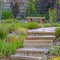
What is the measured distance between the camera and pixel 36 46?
6742 mm

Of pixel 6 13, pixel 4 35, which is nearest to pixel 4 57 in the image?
pixel 4 35

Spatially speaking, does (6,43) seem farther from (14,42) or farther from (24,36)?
(24,36)

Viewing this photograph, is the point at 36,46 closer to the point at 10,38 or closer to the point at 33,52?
the point at 33,52

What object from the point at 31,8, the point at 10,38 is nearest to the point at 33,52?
the point at 10,38

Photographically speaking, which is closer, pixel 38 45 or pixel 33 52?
pixel 33 52

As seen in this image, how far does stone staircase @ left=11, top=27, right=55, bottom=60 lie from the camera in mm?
6113

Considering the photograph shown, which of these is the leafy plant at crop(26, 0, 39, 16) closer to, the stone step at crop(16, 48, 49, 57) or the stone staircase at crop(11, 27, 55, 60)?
the stone staircase at crop(11, 27, 55, 60)

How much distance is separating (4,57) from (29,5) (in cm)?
856

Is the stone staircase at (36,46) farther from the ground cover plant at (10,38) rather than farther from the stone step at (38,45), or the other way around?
the ground cover plant at (10,38)

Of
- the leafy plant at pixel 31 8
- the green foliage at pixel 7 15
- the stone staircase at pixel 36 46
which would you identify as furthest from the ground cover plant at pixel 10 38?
the leafy plant at pixel 31 8

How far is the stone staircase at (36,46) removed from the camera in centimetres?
611

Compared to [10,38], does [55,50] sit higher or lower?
lower

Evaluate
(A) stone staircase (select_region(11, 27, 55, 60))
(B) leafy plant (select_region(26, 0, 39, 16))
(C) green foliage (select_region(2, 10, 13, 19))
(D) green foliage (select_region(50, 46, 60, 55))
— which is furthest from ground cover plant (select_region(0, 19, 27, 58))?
(B) leafy plant (select_region(26, 0, 39, 16))

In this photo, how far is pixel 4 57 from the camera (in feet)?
20.0
